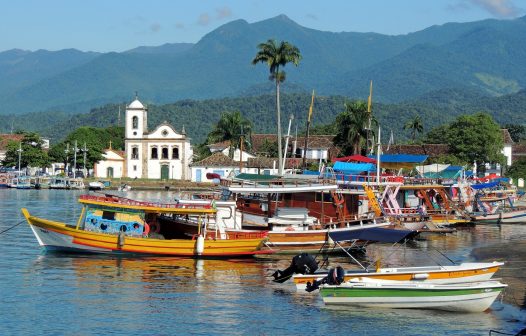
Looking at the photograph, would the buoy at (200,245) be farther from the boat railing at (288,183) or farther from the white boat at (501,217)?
the white boat at (501,217)

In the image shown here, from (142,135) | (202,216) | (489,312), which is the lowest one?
(489,312)

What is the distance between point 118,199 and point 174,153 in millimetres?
87745

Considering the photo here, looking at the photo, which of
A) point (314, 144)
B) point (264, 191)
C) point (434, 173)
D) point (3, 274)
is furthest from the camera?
point (314, 144)

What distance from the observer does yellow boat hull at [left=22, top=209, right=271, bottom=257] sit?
128 feet

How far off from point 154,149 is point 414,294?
334 feet

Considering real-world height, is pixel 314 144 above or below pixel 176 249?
above

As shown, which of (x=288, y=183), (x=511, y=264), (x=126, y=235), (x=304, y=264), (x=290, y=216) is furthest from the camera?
(x=288, y=183)

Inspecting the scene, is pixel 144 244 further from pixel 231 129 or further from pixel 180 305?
pixel 231 129

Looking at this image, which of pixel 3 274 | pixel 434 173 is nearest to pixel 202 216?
pixel 3 274

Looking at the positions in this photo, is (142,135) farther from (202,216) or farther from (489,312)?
(489,312)

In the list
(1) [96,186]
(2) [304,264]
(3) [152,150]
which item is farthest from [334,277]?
(3) [152,150]

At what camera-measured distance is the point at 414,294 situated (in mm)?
28375

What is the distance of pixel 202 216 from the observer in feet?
133

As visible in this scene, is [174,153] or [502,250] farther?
[174,153]
